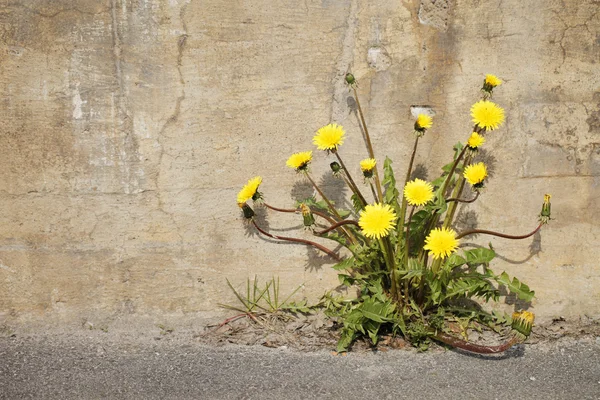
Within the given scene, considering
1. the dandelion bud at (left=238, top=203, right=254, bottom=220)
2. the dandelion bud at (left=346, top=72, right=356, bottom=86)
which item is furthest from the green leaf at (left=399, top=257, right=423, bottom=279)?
the dandelion bud at (left=346, top=72, right=356, bottom=86)

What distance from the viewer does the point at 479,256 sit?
3352 millimetres

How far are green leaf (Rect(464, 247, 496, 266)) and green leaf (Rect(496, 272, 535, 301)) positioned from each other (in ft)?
0.37

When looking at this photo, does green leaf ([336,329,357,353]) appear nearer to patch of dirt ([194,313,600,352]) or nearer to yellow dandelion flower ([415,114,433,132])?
patch of dirt ([194,313,600,352])

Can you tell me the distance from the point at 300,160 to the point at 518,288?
47.7 inches

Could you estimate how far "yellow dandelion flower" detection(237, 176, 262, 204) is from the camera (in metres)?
3.34

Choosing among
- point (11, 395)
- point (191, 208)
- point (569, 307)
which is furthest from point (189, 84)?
point (569, 307)

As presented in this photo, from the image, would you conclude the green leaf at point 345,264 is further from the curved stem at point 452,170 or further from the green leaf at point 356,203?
the curved stem at point 452,170

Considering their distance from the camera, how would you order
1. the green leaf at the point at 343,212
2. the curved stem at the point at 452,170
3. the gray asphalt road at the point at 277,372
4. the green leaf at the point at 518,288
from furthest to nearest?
the green leaf at the point at 343,212
the green leaf at the point at 518,288
the curved stem at the point at 452,170
the gray asphalt road at the point at 277,372

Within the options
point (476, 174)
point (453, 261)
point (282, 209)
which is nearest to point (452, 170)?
point (476, 174)

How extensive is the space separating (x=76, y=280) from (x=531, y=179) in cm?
236

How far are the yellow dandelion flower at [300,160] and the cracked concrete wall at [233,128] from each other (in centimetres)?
18

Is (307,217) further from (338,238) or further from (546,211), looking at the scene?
(546,211)

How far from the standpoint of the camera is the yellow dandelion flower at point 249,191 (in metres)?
3.34

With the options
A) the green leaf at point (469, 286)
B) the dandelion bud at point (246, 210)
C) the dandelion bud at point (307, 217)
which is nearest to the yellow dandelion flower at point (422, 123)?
the dandelion bud at point (307, 217)
